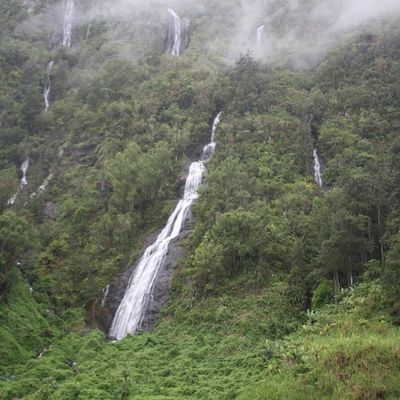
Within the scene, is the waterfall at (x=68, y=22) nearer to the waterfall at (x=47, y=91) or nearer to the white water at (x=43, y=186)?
the waterfall at (x=47, y=91)

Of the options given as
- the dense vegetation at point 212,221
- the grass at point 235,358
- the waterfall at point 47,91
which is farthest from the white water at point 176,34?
the grass at point 235,358

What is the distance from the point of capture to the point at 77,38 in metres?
76.9

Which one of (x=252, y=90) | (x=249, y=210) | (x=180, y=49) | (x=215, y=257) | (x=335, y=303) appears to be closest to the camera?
(x=335, y=303)

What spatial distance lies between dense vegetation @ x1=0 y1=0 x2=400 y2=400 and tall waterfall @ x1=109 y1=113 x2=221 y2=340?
1.47 m

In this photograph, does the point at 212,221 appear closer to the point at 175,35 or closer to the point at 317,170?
the point at 317,170

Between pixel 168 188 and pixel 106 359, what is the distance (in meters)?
19.2

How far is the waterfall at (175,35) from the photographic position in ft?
233

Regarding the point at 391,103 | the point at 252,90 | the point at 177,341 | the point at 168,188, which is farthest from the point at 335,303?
the point at 252,90

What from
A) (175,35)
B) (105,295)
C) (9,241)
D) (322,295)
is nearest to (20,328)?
(9,241)

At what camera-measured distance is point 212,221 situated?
115ft

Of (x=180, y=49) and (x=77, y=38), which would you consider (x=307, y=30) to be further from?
(x=77, y=38)

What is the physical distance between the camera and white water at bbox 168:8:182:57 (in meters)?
70.8

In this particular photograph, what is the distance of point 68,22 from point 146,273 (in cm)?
5928

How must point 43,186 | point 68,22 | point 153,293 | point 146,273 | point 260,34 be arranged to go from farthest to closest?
1. point 68,22
2. point 260,34
3. point 43,186
4. point 146,273
5. point 153,293
